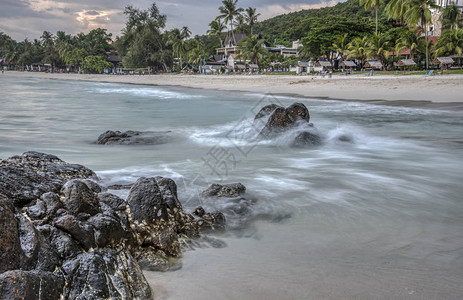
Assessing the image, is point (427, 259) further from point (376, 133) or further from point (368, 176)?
point (376, 133)

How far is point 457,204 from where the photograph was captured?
457cm

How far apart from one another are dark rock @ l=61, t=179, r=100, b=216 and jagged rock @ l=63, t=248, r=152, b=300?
42 cm

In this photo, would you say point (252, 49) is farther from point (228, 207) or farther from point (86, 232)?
point (86, 232)

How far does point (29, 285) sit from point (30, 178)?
4.77 ft

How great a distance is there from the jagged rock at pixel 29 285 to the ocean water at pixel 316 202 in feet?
2.17

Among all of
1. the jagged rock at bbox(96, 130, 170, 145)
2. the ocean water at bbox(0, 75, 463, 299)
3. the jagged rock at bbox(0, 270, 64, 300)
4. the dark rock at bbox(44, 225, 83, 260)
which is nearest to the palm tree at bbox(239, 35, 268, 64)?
the ocean water at bbox(0, 75, 463, 299)

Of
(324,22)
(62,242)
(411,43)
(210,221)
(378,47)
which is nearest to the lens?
(62,242)

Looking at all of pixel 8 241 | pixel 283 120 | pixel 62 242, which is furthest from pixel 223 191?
pixel 283 120

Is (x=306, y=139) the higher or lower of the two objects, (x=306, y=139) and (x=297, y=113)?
the lower

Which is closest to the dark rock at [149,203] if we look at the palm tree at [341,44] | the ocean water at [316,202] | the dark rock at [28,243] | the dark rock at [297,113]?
the ocean water at [316,202]

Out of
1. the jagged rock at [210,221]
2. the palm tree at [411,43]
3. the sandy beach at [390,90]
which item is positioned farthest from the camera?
the palm tree at [411,43]

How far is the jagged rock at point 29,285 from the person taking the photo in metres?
1.68

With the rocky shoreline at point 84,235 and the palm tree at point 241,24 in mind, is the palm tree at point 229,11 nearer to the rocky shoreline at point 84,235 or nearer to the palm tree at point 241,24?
the palm tree at point 241,24

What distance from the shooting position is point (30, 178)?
2969 millimetres
